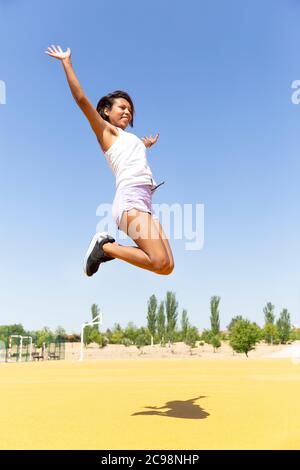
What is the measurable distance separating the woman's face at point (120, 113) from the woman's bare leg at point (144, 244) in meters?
0.98

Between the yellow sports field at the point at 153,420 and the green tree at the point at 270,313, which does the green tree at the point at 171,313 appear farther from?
the yellow sports field at the point at 153,420

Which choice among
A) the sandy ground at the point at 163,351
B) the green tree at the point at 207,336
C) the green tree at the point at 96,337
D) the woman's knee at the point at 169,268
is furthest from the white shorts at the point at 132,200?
the green tree at the point at 96,337

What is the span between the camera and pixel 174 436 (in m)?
3.26

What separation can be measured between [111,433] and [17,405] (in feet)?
7.27

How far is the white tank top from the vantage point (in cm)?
393

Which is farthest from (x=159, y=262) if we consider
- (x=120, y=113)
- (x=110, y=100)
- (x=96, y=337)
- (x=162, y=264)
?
(x=96, y=337)

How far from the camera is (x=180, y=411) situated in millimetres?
4508

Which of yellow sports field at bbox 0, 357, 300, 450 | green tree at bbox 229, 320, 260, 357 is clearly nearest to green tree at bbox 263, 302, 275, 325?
green tree at bbox 229, 320, 260, 357

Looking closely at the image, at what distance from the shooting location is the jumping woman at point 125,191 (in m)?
3.72

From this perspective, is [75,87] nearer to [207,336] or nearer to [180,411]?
[180,411]

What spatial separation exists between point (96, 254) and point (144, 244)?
638 mm

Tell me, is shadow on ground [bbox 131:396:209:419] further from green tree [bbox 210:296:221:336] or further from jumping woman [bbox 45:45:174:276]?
green tree [bbox 210:296:221:336]

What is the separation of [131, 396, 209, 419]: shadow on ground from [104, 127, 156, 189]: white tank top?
2.10 metres
